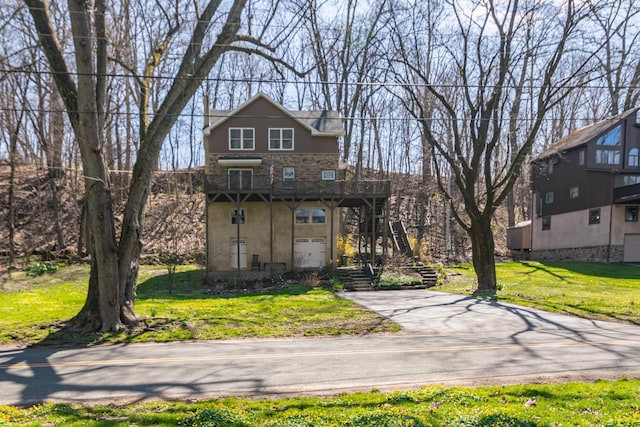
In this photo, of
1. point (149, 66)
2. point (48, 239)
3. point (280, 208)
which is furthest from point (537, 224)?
point (48, 239)

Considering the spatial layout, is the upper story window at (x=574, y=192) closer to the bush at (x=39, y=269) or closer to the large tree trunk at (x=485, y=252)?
the large tree trunk at (x=485, y=252)

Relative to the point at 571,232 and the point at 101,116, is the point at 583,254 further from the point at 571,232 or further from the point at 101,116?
the point at 101,116

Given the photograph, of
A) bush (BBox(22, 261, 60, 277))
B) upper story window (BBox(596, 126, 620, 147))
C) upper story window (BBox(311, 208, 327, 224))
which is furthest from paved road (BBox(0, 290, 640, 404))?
upper story window (BBox(596, 126, 620, 147))

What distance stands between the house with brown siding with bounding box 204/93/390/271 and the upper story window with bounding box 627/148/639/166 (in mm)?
20801

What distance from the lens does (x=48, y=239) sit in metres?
30.5

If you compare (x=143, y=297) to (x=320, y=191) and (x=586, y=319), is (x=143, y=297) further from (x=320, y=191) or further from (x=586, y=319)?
(x=586, y=319)

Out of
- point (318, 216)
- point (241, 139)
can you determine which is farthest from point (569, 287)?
point (241, 139)

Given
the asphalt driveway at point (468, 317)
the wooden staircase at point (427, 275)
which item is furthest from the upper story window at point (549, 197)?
the asphalt driveway at point (468, 317)

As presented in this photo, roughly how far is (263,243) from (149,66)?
A: 16340 millimetres

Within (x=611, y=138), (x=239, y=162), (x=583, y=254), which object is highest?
(x=611, y=138)

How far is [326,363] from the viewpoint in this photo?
821 centimetres

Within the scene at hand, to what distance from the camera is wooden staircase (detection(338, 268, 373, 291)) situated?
73.1ft

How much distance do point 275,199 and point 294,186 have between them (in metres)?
1.47

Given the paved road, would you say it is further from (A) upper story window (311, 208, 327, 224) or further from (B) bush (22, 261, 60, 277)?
(B) bush (22, 261, 60, 277)
